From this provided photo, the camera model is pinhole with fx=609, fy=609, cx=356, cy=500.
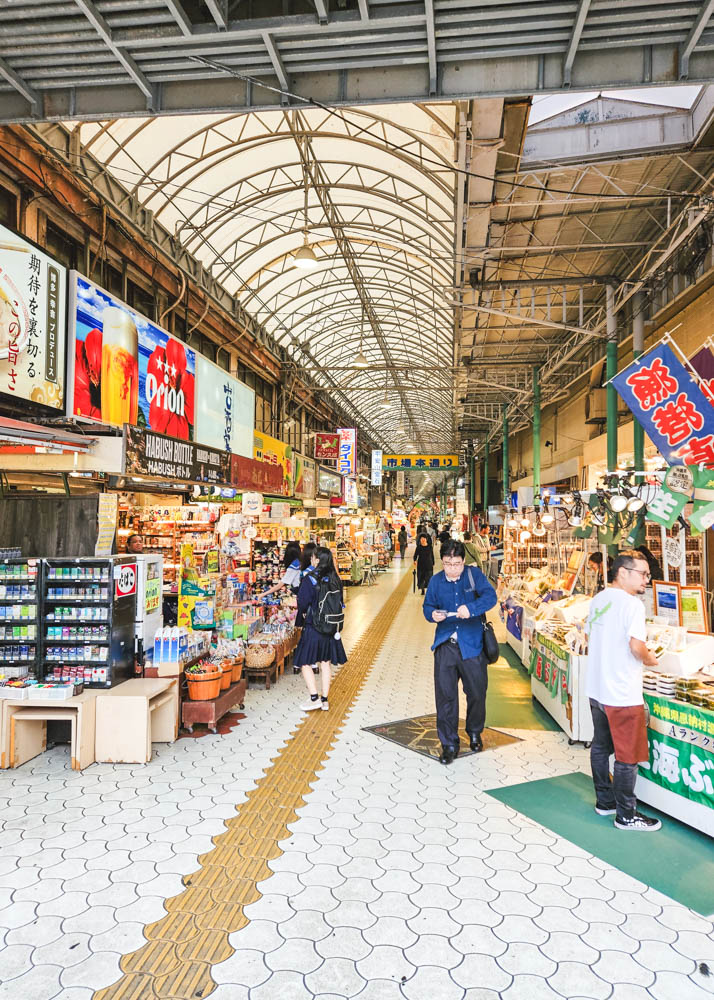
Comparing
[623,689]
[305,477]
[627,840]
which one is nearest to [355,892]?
[627,840]

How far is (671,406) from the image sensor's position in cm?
532

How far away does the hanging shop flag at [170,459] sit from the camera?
573 cm

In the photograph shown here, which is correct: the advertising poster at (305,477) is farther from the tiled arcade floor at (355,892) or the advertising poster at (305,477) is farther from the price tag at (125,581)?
the tiled arcade floor at (355,892)

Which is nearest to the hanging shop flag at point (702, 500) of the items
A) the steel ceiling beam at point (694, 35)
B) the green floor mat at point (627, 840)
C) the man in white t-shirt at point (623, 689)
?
the man in white t-shirt at point (623, 689)

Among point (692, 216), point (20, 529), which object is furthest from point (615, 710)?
point (692, 216)

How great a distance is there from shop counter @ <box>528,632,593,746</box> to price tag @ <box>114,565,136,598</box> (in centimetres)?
406

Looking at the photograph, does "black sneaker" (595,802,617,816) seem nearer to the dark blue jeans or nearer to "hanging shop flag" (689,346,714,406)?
the dark blue jeans

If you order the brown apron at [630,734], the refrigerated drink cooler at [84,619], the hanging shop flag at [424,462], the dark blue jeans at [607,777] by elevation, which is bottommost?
the dark blue jeans at [607,777]

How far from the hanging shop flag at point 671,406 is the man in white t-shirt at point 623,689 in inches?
67.5

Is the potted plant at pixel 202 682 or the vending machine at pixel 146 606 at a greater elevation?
the vending machine at pixel 146 606

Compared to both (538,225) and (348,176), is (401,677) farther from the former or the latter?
(348,176)

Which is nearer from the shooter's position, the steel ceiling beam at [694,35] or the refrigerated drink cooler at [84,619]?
the steel ceiling beam at [694,35]

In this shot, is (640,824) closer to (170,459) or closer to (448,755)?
(448,755)

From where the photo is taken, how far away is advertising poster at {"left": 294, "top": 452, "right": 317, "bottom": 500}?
1769 cm
